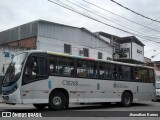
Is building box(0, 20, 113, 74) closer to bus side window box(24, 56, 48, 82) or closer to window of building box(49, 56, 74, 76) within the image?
window of building box(49, 56, 74, 76)

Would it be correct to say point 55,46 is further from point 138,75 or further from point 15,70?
point 15,70

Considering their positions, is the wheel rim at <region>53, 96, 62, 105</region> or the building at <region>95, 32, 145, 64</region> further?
the building at <region>95, 32, 145, 64</region>

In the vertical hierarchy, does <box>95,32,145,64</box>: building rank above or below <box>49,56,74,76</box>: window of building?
above

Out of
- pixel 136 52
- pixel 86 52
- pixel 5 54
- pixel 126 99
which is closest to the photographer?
pixel 126 99

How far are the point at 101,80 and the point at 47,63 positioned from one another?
4.26 metres

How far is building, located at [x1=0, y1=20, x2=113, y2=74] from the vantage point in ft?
107

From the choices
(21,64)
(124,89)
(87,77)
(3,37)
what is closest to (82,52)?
(3,37)

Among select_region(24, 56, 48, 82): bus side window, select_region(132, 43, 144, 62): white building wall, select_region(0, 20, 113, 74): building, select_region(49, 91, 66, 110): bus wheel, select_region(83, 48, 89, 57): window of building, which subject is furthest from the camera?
select_region(132, 43, 144, 62): white building wall

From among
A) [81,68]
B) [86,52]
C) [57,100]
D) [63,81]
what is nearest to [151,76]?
[81,68]

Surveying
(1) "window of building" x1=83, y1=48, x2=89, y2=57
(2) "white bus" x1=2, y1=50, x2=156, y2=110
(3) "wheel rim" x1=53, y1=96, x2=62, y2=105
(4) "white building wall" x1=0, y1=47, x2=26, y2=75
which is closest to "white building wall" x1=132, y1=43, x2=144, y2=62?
(1) "window of building" x1=83, y1=48, x2=89, y2=57

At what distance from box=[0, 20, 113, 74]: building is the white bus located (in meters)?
12.2

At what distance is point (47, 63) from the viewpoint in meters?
15.3

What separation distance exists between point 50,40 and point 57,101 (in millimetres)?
18812

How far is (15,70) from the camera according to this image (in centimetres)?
1469
